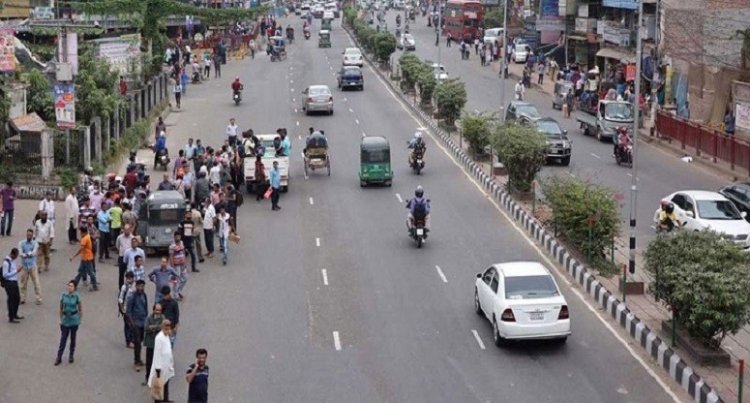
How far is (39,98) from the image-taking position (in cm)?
4194

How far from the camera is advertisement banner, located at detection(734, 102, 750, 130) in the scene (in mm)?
44281

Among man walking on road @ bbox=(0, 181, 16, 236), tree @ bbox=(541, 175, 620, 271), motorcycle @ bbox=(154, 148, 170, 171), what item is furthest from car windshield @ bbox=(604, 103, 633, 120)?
man walking on road @ bbox=(0, 181, 16, 236)

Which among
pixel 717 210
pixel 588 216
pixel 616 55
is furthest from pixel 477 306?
pixel 616 55

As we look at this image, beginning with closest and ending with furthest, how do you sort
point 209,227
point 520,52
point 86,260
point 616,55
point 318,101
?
point 86,260, point 209,227, point 318,101, point 616,55, point 520,52

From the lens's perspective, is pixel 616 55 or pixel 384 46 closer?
pixel 616 55

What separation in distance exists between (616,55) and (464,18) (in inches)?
1490

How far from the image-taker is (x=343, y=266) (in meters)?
27.7

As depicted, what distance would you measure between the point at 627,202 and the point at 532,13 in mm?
64853

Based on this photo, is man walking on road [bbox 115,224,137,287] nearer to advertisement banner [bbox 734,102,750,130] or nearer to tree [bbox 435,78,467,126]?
tree [bbox 435,78,467,126]

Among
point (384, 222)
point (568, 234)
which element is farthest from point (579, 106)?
point (568, 234)

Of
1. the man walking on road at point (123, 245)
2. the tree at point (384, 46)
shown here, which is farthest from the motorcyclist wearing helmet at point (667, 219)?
the tree at point (384, 46)

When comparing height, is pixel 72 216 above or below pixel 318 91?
below

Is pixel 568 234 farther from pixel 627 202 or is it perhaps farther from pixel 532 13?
pixel 532 13

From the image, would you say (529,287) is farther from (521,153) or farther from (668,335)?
(521,153)
